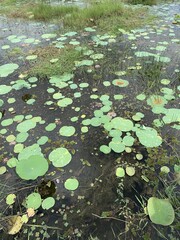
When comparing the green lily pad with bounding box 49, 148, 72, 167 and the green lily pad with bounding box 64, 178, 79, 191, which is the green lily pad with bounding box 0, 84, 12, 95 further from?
the green lily pad with bounding box 64, 178, 79, 191

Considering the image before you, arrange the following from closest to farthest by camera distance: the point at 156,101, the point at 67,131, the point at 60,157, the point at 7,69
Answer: the point at 60,157
the point at 67,131
the point at 156,101
the point at 7,69

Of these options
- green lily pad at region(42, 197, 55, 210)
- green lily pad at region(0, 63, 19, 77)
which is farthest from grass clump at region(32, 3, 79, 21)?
green lily pad at region(42, 197, 55, 210)

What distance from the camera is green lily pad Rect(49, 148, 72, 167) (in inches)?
64.5

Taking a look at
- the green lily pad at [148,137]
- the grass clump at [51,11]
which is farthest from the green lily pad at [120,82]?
the grass clump at [51,11]

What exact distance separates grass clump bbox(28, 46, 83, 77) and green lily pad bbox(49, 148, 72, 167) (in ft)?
3.90

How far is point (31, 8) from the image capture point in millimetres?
4551

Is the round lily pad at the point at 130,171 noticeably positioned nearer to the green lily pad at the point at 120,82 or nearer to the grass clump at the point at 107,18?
the green lily pad at the point at 120,82

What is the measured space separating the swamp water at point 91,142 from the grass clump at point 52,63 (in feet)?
0.21

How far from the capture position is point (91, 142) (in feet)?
5.98

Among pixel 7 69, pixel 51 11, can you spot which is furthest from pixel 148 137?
pixel 51 11

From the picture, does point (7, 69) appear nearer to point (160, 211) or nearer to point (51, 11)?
point (51, 11)

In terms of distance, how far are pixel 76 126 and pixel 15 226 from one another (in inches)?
35.1

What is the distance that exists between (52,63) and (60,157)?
153 cm

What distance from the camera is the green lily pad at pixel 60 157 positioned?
164 cm
